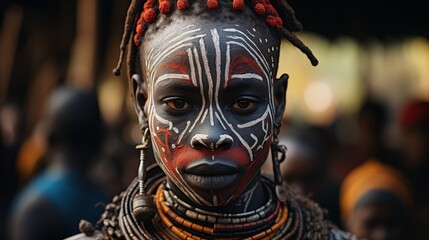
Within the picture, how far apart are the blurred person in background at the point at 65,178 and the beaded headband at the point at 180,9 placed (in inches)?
96.3

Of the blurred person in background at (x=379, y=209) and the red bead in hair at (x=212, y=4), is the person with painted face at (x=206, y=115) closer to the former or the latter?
the red bead in hair at (x=212, y=4)

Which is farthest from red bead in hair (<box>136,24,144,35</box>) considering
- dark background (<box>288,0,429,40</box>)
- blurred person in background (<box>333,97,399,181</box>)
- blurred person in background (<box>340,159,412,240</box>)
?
dark background (<box>288,0,429,40</box>)

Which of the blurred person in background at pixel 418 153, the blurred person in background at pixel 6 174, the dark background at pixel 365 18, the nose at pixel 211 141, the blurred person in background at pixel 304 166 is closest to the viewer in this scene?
the nose at pixel 211 141

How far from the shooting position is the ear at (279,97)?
3.66 meters

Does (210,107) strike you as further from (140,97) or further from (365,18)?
(365,18)

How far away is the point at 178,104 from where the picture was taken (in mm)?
3434

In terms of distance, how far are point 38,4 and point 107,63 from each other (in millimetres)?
1017

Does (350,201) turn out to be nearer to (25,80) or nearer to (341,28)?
(341,28)

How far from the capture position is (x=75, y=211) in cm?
593

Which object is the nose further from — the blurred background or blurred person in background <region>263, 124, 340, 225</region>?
the blurred background

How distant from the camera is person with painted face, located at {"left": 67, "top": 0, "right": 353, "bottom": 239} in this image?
11.1 ft

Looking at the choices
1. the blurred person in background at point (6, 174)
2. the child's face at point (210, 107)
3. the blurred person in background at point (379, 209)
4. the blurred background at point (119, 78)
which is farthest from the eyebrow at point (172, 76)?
the blurred person in background at point (6, 174)

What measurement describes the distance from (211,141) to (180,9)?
46cm

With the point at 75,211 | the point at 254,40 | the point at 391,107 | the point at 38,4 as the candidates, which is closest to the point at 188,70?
the point at 254,40
